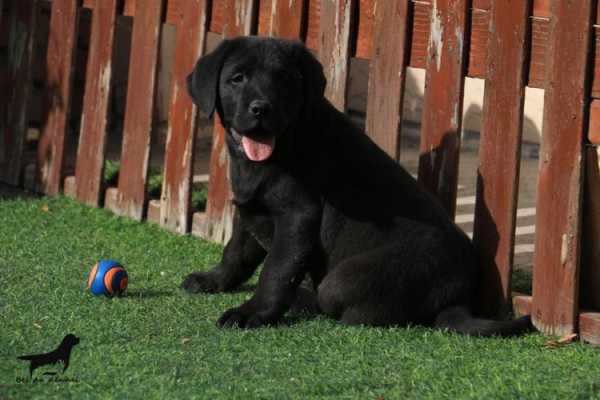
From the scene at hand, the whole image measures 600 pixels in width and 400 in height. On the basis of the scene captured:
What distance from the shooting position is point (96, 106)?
307 inches

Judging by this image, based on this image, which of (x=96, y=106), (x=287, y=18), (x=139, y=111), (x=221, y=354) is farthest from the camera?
(x=96, y=106)

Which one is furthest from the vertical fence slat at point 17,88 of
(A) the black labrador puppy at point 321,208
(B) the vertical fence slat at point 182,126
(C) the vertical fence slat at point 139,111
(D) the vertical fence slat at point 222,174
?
(A) the black labrador puppy at point 321,208

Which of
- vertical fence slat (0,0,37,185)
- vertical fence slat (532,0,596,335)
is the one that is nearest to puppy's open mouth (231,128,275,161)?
vertical fence slat (532,0,596,335)

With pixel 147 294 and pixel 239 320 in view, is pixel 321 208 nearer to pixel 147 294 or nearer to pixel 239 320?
pixel 239 320

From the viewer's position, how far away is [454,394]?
4.16 m

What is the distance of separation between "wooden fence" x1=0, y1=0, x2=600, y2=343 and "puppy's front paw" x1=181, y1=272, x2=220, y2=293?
992 millimetres

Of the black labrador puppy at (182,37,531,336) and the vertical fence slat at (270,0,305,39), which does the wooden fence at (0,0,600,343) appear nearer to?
the vertical fence slat at (270,0,305,39)

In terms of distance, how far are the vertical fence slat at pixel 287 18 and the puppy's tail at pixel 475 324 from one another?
1.97m

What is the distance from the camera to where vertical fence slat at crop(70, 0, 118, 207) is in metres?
7.64

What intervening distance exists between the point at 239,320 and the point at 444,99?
1470mm

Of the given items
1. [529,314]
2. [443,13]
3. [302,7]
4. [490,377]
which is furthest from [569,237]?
[302,7]

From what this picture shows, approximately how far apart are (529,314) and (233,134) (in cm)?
157

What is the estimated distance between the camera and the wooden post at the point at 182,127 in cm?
697

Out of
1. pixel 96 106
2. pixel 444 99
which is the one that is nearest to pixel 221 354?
pixel 444 99
